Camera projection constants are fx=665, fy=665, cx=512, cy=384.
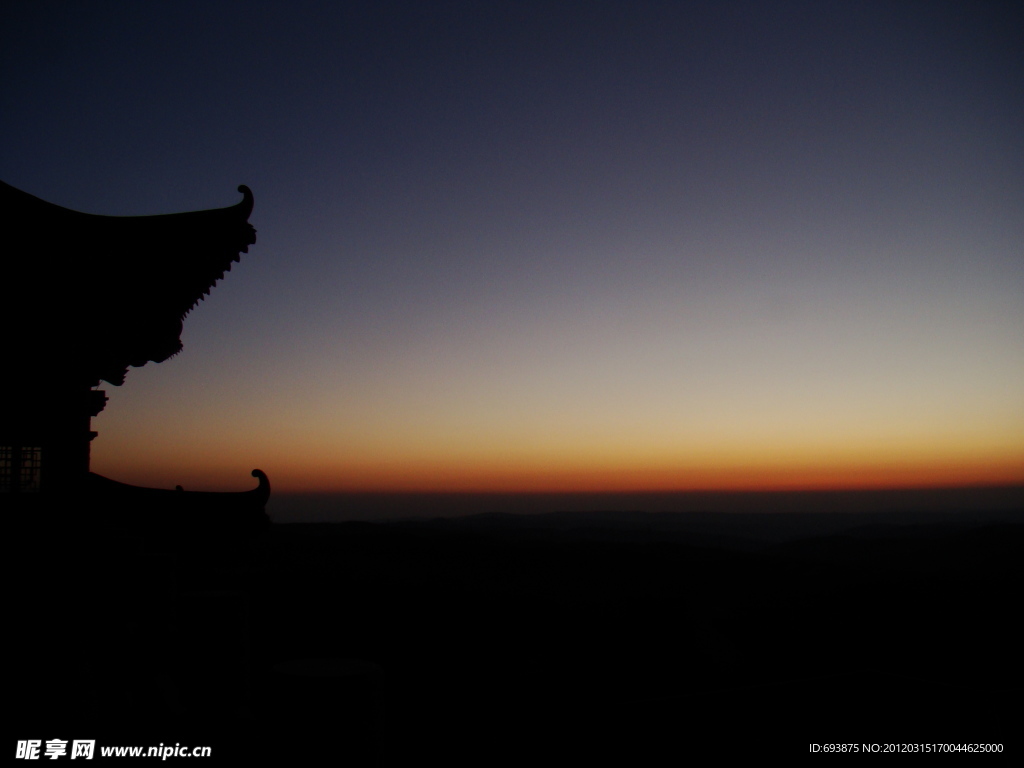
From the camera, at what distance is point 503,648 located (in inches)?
664

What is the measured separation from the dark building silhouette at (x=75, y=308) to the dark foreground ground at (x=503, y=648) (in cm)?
79

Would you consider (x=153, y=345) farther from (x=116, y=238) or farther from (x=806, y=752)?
(x=806, y=752)

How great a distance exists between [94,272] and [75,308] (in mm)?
328

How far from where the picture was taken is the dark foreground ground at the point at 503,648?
4387 millimetres

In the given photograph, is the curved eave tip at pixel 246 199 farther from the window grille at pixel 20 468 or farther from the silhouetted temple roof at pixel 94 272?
the window grille at pixel 20 468

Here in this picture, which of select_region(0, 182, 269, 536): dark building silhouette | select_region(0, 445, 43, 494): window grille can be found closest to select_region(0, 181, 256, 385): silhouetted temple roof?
select_region(0, 182, 269, 536): dark building silhouette

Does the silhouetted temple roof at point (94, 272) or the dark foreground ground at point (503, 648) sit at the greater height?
the silhouetted temple roof at point (94, 272)

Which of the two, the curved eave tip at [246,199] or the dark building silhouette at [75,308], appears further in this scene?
the curved eave tip at [246,199]

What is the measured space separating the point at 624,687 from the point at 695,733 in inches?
358

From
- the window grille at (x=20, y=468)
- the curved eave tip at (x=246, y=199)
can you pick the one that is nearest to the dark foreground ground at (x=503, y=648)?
the window grille at (x=20, y=468)

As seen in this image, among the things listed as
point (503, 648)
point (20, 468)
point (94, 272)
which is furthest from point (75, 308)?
point (503, 648)

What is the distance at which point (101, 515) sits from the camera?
558 centimetres

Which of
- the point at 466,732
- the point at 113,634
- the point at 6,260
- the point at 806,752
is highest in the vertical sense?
the point at 6,260

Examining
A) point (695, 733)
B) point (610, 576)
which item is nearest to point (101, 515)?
point (695, 733)
